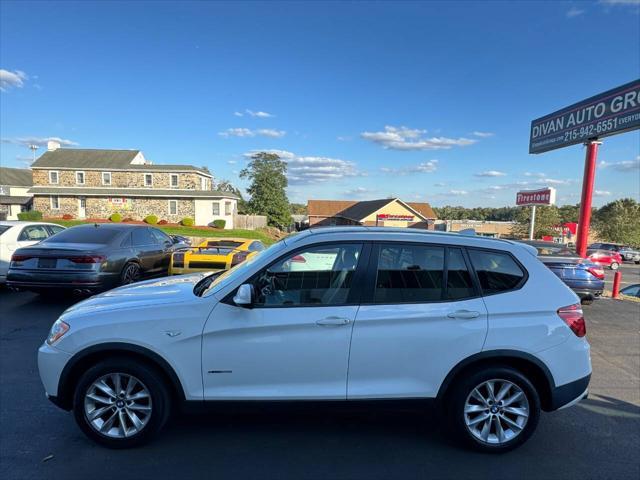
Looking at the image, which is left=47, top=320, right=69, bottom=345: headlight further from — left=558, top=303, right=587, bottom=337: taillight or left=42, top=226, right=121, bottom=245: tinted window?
left=42, top=226, right=121, bottom=245: tinted window

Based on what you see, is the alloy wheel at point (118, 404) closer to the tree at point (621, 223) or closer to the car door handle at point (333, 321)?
the car door handle at point (333, 321)

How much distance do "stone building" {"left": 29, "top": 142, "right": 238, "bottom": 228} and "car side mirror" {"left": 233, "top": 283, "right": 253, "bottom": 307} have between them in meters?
36.8

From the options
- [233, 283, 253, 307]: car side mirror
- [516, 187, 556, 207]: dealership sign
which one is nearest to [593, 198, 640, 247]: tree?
[516, 187, 556, 207]: dealership sign

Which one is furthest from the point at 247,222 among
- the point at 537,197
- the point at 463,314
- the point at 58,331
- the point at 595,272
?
the point at 463,314

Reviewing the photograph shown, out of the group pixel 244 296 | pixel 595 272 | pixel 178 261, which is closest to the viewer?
pixel 244 296

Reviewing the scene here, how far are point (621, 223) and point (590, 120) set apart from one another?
4917 centimetres

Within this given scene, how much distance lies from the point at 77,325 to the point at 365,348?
216 centimetres

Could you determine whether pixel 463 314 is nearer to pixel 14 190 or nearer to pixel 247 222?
pixel 247 222

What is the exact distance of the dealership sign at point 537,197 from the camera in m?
27.8

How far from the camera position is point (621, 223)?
168ft

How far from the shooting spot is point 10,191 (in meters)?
55.6

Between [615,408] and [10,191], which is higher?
[10,191]

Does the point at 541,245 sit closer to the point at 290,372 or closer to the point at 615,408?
the point at 615,408

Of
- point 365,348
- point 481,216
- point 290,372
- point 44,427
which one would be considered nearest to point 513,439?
point 365,348
